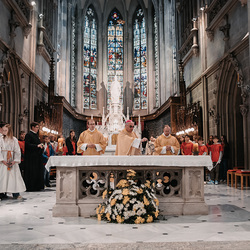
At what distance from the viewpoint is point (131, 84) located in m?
26.8

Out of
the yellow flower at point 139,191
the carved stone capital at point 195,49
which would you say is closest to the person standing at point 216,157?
the yellow flower at point 139,191

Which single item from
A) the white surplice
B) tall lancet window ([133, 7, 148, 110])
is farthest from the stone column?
the white surplice

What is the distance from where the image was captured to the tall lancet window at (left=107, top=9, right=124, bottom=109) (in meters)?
27.2

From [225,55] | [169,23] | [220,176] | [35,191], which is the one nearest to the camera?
[35,191]

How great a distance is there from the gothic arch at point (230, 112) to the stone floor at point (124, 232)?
6.30 meters

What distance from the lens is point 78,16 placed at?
2519 centimetres

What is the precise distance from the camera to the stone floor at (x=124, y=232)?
335cm

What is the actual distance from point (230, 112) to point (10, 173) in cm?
865

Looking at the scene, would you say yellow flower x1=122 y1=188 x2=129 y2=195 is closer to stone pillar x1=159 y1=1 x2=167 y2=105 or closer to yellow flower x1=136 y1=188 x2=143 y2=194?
yellow flower x1=136 y1=188 x2=143 y2=194

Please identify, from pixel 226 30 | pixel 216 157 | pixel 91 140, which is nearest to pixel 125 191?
pixel 91 140

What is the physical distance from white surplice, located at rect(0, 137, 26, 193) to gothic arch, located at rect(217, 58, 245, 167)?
7.93m

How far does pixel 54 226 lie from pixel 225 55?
936cm

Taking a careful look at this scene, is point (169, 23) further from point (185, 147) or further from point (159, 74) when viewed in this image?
point (185, 147)

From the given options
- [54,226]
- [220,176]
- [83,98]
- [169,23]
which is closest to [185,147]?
[220,176]
